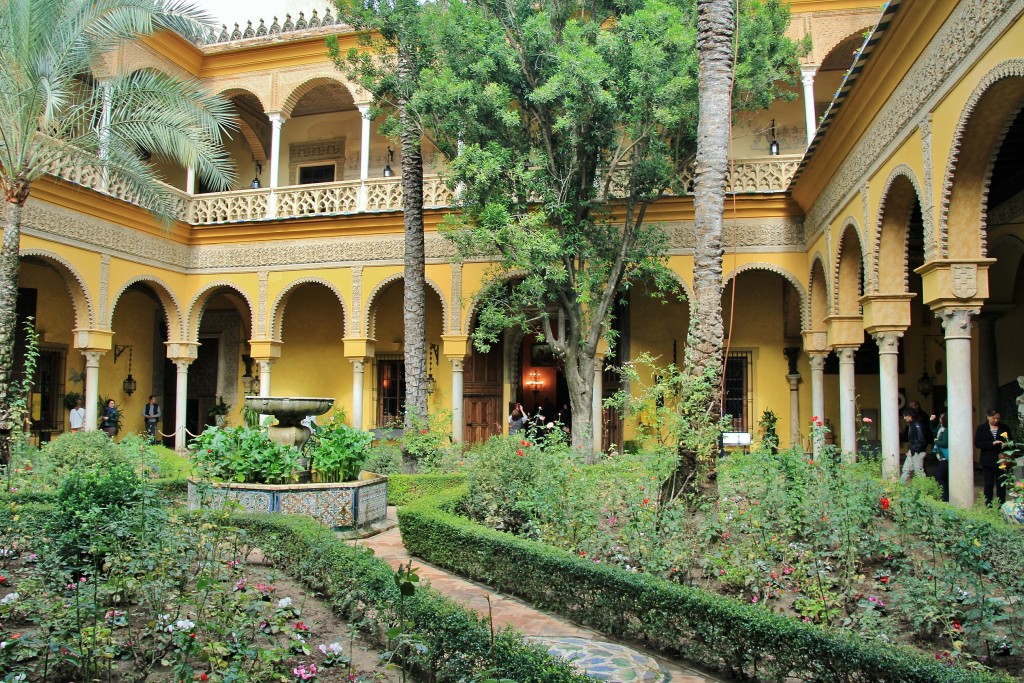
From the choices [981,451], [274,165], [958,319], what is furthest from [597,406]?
[274,165]

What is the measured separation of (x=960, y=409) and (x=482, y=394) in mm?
11175

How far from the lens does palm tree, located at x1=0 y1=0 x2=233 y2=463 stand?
1013 centimetres

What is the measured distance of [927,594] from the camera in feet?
15.4

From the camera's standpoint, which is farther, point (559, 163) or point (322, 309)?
point (322, 309)

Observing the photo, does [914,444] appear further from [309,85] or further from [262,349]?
[309,85]

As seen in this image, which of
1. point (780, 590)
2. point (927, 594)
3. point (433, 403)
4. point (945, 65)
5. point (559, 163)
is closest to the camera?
point (927, 594)

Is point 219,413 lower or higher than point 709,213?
lower

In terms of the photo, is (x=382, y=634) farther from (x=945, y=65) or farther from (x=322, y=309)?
(x=322, y=309)

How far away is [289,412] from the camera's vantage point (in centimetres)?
863

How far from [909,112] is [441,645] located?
25.8ft

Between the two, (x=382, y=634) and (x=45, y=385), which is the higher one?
(x=45, y=385)

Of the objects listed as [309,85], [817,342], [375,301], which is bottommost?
[817,342]

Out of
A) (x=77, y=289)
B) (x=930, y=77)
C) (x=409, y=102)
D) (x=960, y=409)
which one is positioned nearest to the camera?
(x=960, y=409)

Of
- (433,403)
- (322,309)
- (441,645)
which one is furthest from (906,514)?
(322,309)
